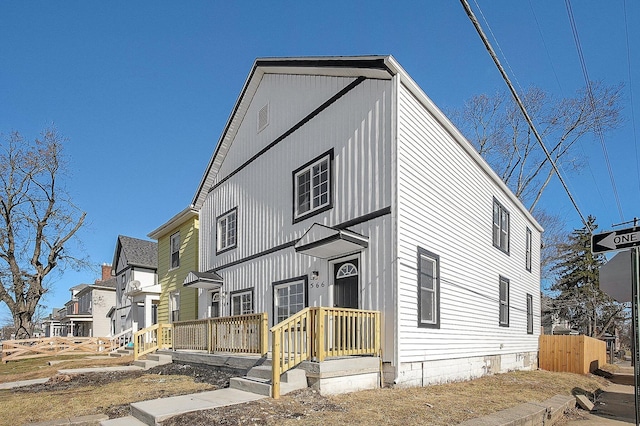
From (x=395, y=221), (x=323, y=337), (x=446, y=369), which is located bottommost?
(x=446, y=369)

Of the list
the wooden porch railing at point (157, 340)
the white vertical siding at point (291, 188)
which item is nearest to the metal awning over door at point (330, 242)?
the white vertical siding at point (291, 188)

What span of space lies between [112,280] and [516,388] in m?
44.3

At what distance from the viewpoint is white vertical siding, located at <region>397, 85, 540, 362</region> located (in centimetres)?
991

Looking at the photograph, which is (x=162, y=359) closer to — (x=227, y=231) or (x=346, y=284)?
(x=227, y=231)

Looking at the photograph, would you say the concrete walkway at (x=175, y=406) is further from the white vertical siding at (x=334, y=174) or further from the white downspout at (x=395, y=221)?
the white vertical siding at (x=334, y=174)

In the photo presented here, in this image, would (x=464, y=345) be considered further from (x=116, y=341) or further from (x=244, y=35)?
(x=116, y=341)

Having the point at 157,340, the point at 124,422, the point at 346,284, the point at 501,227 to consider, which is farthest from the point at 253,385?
the point at 501,227

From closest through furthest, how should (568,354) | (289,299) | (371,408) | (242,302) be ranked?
(371,408), (289,299), (242,302), (568,354)

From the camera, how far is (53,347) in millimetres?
25859

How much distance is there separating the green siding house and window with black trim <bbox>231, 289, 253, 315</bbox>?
4116mm

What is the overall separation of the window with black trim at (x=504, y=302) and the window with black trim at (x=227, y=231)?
30.0ft

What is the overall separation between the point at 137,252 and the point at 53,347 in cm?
803

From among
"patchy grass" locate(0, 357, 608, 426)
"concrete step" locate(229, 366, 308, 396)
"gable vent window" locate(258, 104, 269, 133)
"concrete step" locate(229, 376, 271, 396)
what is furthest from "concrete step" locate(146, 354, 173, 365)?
"gable vent window" locate(258, 104, 269, 133)

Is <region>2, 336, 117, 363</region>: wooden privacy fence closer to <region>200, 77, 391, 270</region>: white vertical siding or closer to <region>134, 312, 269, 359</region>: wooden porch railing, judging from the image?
<region>134, 312, 269, 359</region>: wooden porch railing
